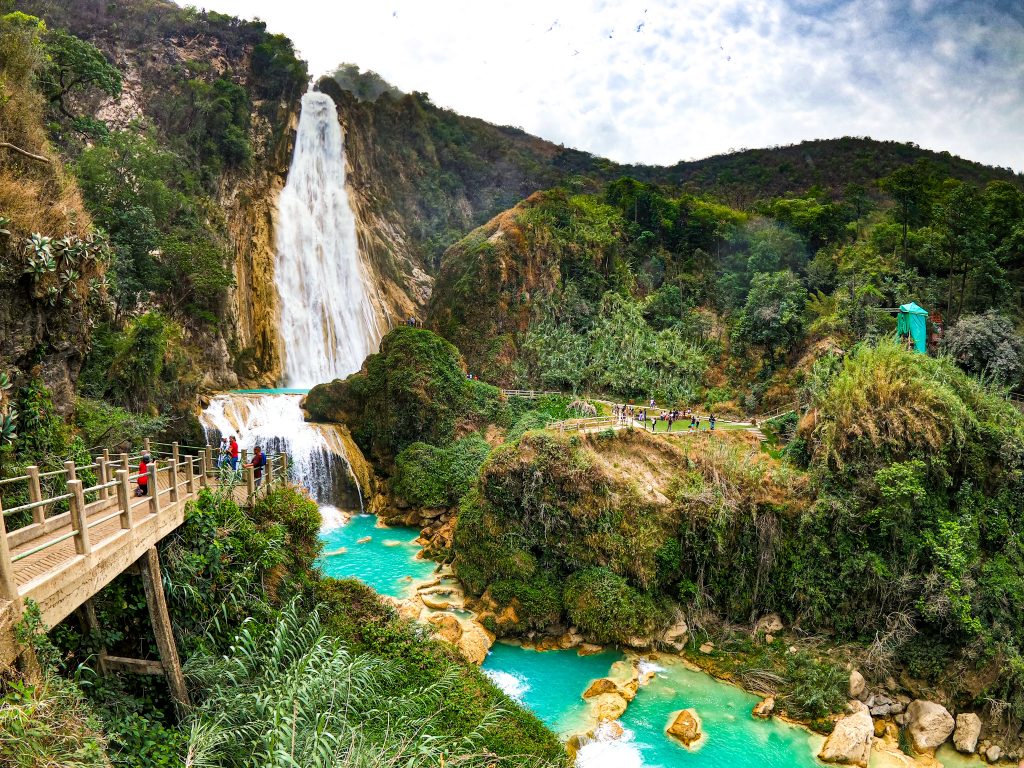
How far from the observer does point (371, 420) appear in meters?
28.8

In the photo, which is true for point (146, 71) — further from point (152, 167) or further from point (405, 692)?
point (405, 692)

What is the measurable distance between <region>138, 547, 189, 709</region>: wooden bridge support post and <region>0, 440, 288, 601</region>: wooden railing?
758mm

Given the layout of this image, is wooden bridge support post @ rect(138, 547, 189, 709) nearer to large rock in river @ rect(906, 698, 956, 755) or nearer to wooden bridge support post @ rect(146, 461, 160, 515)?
wooden bridge support post @ rect(146, 461, 160, 515)

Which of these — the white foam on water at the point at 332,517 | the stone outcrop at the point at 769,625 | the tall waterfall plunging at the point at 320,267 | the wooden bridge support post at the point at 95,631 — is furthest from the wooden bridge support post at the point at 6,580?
the tall waterfall plunging at the point at 320,267

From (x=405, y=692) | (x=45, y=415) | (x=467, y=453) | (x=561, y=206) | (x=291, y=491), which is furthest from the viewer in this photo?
(x=561, y=206)

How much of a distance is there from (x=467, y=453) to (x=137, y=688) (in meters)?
17.8

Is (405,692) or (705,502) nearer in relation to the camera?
(405,692)

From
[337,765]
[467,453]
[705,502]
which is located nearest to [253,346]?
[467,453]

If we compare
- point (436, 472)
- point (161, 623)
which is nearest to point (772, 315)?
point (436, 472)

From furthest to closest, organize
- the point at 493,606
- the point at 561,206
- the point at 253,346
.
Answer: the point at 561,206
the point at 253,346
the point at 493,606

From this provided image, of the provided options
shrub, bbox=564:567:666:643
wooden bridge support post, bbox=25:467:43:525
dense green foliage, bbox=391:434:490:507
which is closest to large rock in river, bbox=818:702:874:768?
shrub, bbox=564:567:666:643

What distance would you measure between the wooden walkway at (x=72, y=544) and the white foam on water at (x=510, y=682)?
8.94 meters

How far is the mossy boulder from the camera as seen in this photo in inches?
1109

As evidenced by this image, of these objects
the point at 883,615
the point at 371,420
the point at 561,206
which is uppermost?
the point at 561,206
